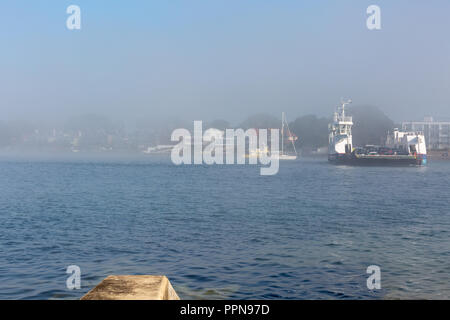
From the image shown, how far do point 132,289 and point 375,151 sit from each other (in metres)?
134

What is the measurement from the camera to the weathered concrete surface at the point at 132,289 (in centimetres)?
630

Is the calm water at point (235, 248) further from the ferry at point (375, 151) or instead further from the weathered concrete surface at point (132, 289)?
the ferry at point (375, 151)

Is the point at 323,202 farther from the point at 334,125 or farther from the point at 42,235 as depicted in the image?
the point at 334,125

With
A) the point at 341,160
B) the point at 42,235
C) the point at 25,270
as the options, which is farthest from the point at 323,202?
the point at 341,160

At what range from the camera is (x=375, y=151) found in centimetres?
13138

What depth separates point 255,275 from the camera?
1441cm

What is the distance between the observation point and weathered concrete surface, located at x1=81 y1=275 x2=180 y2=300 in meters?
6.30

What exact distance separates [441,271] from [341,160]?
400 feet

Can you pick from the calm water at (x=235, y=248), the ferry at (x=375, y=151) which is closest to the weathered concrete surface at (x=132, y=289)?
the calm water at (x=235, y=248)

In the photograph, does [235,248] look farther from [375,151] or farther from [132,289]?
[375,151]

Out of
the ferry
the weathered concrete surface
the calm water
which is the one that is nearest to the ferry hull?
the ferry

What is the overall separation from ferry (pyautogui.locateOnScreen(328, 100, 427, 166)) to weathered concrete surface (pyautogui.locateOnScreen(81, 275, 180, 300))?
12004cm

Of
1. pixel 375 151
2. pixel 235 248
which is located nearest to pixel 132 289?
pixel 235 248
